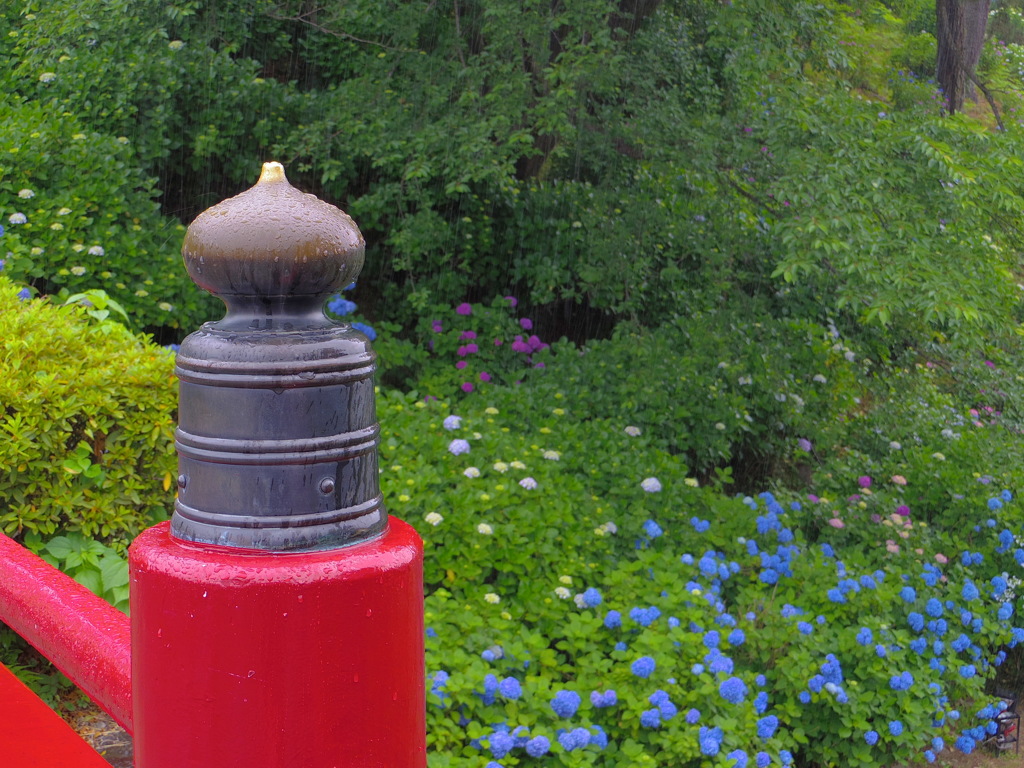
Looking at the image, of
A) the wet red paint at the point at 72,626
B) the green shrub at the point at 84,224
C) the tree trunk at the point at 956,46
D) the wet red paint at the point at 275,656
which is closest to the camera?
the wet red paint at the point at 275,656

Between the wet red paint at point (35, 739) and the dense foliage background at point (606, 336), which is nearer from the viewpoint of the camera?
the wet red paint at point (35, 739)

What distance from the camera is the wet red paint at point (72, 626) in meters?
1.18

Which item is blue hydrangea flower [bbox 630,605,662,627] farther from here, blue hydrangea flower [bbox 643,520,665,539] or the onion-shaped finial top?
the onion-shaped finial top

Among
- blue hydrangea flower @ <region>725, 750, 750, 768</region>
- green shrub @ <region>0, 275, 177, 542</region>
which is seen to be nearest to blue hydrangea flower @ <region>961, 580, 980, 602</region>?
blue hydrangea flower @ <region>725, 750, 750, 768</region>

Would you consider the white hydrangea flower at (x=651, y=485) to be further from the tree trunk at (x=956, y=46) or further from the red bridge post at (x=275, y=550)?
the tree trunk at (x=956, y=46)

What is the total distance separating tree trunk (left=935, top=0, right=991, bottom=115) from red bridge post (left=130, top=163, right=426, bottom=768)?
332 inches

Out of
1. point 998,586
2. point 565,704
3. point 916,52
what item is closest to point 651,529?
point 565,704

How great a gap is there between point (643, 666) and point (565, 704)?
317 millimetres

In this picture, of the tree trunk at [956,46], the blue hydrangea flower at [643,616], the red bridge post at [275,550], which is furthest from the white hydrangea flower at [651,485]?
the tree trunk at [956,46]

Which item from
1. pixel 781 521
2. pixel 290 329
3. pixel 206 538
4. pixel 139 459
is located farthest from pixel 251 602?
pixel 781 521

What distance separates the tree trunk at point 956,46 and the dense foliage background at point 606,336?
0.43 meters

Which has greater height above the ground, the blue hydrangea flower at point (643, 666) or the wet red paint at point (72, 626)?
the wet red paint at point (72, 626)

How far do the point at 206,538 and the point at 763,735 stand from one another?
279cm

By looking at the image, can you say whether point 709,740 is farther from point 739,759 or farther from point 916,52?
point 916,52
